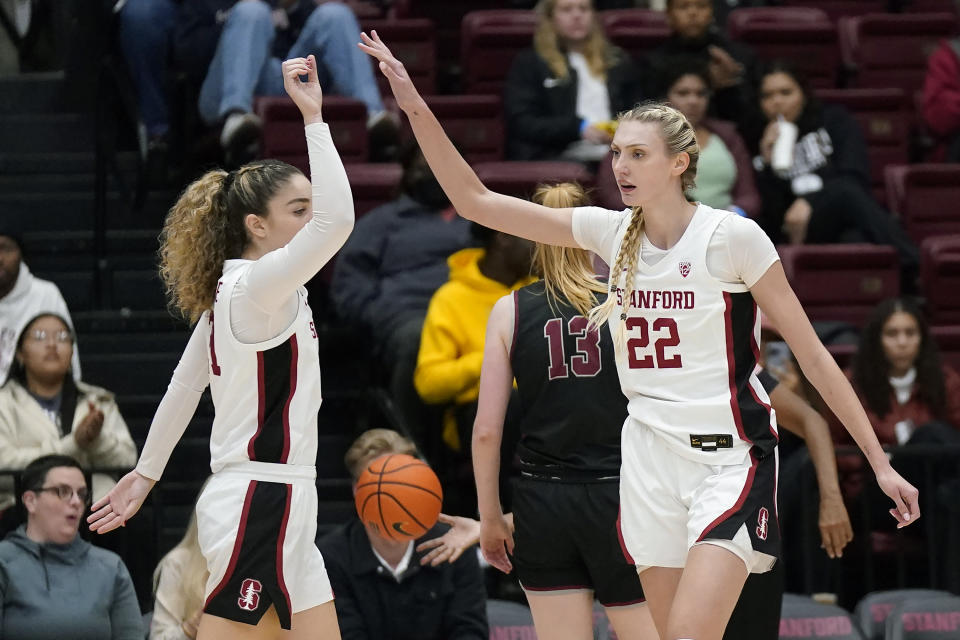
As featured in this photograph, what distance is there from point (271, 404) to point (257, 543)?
0.35 metres

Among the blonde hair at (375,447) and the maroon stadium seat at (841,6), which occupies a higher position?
the maroon stadium seat at (841,6)

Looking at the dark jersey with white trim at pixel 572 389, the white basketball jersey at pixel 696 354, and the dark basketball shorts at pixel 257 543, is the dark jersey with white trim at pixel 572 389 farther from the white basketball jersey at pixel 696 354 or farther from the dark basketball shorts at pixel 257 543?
the dark basketball shorts at pixel 257 543

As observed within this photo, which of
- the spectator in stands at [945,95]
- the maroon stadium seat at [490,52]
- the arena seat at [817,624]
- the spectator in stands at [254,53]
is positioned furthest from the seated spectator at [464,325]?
the spectator in stands at [945,95]

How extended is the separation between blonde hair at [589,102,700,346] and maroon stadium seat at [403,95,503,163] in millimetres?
4683

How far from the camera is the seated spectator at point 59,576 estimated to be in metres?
5.71

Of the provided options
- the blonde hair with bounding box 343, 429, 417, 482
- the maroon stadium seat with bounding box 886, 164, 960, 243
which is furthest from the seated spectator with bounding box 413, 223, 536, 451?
the maroon stadium seat with bounding box 886, 164, 960, 243

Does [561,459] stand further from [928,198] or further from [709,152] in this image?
[928,198]

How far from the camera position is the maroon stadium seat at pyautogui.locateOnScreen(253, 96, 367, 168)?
26.7ft

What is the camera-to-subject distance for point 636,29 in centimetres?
982

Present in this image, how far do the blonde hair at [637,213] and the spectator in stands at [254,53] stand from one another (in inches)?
178

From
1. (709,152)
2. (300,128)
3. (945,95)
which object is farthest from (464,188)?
(945,95)

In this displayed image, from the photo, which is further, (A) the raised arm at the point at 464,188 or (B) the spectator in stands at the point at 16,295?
(B) the spectator in stands at the point at 16,295

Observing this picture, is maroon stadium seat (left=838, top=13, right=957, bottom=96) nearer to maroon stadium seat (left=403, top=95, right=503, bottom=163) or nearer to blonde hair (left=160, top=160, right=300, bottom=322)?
maroon stadium seat (left=403, top=95, right=503, bottom=163)

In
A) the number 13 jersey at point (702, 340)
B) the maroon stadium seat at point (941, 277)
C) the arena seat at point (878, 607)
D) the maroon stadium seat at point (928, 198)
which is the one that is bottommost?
the arena seat at point (878, 607)
